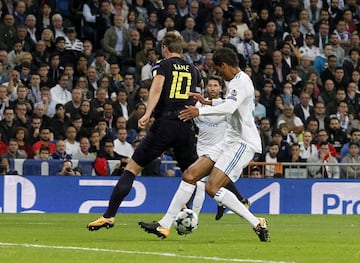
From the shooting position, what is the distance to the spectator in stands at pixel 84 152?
22.3 metres

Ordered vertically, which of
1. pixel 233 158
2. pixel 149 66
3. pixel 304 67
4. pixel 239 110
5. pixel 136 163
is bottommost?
pixel 304 67

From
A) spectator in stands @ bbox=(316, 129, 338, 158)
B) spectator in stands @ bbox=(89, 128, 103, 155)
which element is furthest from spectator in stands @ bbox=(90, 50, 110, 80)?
spectator in stands @ bbox=(316, 129, 338, 158)

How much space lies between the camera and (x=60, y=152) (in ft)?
72.2

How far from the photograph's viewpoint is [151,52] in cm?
2519

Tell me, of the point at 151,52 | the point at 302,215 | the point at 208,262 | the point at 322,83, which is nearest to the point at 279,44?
the point at 322,83

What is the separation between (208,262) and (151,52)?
15274 mm

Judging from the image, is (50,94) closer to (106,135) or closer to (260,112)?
(106,135)

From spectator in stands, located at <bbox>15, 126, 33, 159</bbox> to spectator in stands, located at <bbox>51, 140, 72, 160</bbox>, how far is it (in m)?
0.47

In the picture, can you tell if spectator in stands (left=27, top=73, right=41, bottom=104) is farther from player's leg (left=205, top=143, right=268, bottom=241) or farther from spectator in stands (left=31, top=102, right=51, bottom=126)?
player's leg (left=205, top=143, right=268, bottom=241)

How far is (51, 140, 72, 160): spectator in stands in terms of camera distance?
72.1 ft

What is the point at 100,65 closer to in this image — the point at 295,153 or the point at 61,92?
the point at 61,92

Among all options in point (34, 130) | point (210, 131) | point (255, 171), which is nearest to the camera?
point (210, 131)

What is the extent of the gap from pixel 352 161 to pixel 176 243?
11.7 meters

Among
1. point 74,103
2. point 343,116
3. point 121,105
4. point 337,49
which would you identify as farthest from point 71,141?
point 337,49
